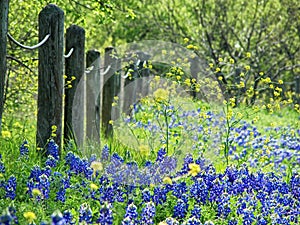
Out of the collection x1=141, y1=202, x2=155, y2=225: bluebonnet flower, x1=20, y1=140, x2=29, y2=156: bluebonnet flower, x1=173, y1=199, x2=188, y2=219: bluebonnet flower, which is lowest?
x1=173, y1=199, x2=188, y2=219: bluebonnet flower

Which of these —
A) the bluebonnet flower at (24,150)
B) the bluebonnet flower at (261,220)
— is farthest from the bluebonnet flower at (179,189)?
the bluebonnet flower at (24,150)

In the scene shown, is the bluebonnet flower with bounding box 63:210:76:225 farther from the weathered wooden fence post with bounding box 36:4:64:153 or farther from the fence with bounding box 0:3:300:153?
the weathered wooden fence post with bounding box 36:4:64:153

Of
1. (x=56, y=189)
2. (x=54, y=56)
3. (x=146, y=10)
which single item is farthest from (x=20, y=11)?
(x=146, y=10)

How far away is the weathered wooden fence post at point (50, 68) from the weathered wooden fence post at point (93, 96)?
4.99ft

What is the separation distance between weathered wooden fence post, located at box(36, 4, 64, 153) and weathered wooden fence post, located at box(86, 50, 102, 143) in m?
1.52

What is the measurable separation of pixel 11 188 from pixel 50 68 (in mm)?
1744

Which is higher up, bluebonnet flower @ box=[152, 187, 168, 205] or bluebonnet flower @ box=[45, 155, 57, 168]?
bluebonnet flower @ box=[45, 155, 57, 168]

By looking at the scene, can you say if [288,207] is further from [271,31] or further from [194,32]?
[194,32]

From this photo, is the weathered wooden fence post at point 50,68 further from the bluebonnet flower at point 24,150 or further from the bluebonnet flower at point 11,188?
the bluebonnet flower at point 11,188

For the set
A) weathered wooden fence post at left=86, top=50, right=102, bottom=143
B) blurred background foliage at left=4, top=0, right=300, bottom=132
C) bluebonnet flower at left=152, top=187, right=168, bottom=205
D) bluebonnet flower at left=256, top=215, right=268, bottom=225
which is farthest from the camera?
blurred background foliage at left=4, top=0, right=300, bottom=132

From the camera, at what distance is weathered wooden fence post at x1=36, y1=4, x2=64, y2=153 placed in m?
5.46

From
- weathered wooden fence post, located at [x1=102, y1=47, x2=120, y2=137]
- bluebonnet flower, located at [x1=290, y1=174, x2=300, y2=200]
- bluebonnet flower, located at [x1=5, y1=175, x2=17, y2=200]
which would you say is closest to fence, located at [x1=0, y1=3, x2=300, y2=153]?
weathered wooden fence post, located at [x1=102, y1=47, x2=120, y2=137]

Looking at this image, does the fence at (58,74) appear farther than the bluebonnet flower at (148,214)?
Yes

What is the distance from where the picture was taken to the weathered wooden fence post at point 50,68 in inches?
215
